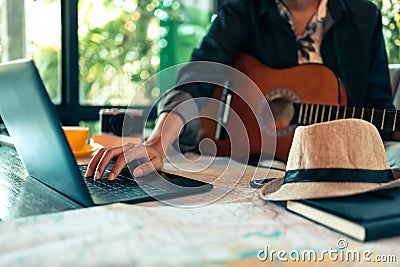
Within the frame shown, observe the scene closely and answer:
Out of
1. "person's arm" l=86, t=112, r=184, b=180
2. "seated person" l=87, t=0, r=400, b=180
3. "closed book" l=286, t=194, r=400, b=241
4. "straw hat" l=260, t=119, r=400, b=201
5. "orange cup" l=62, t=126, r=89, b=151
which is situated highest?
"seated person" l=87, t=0, r=400, b=180

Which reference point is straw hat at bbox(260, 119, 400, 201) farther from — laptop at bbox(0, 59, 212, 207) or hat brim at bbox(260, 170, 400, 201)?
laptop at bbox(0, 59, 212, 207)

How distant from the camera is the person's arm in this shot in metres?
0.73

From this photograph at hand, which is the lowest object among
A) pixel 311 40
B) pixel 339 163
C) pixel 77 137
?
pixel 77 137

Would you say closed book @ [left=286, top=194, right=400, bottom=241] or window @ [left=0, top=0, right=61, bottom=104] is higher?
window @ [left=0, top=0, right=61, bottom=104]

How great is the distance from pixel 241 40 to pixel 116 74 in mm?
901

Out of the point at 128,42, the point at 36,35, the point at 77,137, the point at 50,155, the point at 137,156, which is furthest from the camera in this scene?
the point at 128,42

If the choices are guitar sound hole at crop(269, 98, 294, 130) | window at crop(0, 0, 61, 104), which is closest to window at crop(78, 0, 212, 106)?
window at crop(0, 0, 61, 104)

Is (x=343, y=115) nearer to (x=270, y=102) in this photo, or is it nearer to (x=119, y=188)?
(x=270, y=102)

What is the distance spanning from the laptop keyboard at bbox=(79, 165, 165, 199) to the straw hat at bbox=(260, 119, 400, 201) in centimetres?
20

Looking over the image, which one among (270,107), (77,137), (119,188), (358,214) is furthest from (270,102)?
(358,214)

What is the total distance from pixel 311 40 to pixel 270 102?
0.24m

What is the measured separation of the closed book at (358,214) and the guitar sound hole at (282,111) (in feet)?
2.44

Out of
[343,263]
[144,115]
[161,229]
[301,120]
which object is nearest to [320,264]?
[343,263]

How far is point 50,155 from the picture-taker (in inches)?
23.9
